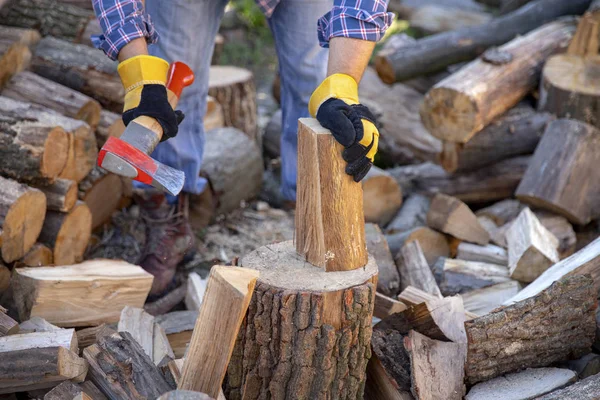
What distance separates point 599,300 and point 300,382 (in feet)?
4.60

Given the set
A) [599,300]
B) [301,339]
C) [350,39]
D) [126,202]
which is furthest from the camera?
[126,202]

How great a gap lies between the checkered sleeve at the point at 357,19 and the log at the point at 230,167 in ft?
5.88

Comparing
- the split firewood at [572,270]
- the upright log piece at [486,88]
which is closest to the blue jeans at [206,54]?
the upright log piece at [486,88]

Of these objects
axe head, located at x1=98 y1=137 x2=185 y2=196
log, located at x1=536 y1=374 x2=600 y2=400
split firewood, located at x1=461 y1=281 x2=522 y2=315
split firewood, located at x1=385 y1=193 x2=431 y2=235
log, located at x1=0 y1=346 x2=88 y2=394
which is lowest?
split firewood, located at x1=385 y1=193 x2=431 y2=235

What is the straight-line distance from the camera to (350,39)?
2.52 meters

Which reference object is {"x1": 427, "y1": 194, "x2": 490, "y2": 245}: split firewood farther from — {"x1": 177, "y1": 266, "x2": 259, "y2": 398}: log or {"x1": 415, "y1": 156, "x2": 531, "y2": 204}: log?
{"x1": 177, "y1": 266, "x2": 259, "y2": 398}: log

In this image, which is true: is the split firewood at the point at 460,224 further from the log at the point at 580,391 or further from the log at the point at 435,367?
the log at the point at 580,391

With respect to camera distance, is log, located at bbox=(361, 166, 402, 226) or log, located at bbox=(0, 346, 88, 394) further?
log, located at bbox=(361, 166, 402, 226)

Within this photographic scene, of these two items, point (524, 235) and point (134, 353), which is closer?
point (134, 353)

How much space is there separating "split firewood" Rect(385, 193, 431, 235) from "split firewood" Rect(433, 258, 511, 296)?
23.3 inches

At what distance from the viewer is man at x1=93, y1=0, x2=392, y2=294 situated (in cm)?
245

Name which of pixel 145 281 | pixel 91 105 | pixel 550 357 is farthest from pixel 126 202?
pixel 550 357

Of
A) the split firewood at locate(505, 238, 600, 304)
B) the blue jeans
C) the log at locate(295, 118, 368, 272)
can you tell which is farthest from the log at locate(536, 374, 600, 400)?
the blue jeans

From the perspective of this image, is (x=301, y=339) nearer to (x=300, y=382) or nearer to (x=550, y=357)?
(x=300, y=382)
